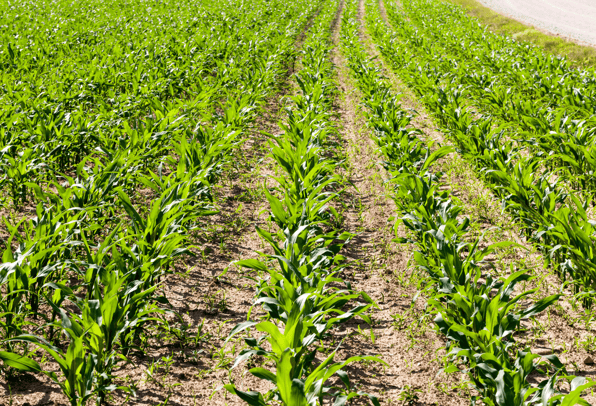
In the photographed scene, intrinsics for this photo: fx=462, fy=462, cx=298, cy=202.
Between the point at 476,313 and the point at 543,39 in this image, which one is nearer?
the point at 476,313

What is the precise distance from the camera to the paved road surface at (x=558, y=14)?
1875 cm

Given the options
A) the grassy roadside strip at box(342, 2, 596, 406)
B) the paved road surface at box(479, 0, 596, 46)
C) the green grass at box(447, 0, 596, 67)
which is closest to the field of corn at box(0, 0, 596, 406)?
the grassy roadside strip at box(342, 2, 596, 406)

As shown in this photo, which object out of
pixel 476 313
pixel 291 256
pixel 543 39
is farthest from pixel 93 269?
pixel 543 39

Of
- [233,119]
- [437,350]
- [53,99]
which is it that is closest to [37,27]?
[53,99]

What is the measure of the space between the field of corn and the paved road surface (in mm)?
13490

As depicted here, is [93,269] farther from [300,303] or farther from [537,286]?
[537,286]

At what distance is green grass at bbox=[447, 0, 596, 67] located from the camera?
12305 millimetres

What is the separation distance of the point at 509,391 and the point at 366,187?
11.6 feet

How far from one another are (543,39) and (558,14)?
13004 mm

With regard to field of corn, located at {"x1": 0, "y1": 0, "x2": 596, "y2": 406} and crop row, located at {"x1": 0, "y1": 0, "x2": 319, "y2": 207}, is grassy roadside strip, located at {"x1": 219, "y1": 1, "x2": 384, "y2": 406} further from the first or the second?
crop row, located at {"x1": 0, "y1": 0, "x2": 319, "y2": 207}

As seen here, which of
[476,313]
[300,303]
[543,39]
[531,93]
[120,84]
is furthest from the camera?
[543,39]

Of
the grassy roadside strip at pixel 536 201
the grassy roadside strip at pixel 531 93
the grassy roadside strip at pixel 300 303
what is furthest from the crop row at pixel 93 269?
the grassy roadside strip at pixel 531 93

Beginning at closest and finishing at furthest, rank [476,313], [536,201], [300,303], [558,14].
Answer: [300,303] → [476,313] → [536,201] → [558,14]

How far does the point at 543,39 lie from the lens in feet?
49.2
